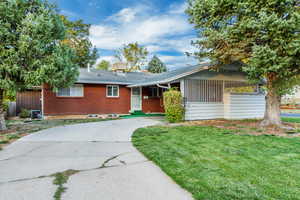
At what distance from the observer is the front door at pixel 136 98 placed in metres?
14.5

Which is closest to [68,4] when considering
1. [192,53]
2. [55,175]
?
[192,53]

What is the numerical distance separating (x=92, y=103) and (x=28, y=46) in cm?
682

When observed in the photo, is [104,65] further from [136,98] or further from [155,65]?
[136,98]

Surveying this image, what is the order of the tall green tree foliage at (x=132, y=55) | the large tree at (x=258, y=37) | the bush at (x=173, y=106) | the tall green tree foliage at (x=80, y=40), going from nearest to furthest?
the large tree at (x=258, y=37) → the bush at (x=173, y=106) → the tall green tree foliage at (x=80, y=40) → the tall green tree foliage at (x=132, y=55)

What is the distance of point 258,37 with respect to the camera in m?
6.80

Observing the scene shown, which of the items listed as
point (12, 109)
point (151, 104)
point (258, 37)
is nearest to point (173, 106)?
point (258, 37)

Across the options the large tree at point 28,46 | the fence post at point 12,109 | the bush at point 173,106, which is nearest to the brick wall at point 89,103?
the fence post at point 12,109

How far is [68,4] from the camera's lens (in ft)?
48.0

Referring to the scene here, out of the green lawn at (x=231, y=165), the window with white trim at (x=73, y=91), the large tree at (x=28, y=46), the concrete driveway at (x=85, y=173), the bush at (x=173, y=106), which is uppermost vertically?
the large tree at (x=28, y=46)

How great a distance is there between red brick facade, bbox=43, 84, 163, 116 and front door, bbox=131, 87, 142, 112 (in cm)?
26

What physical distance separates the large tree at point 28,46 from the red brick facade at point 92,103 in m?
4.42

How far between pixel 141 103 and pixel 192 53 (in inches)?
259

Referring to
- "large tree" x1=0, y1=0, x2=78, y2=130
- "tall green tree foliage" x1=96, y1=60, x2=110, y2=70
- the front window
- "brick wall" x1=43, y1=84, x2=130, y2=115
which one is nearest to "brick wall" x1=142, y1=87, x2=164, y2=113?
the front window

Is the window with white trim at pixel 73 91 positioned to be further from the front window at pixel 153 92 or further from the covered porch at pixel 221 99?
the covered porch at pixel 221 99
